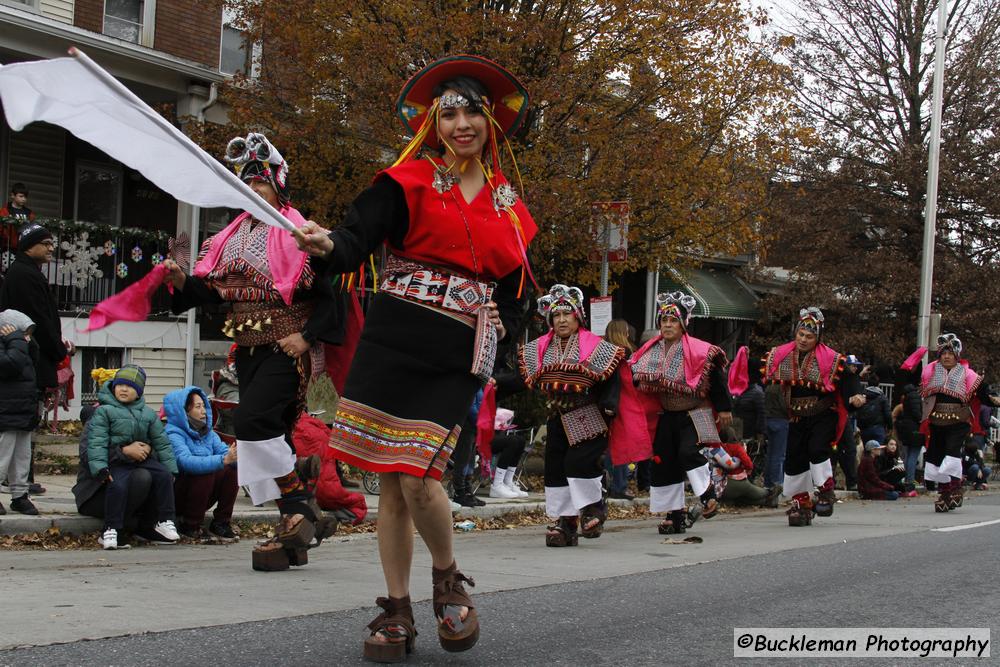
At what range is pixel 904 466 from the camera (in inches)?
696

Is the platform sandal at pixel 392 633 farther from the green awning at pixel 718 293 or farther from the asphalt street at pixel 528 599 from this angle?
the green awning at pixel 718 293

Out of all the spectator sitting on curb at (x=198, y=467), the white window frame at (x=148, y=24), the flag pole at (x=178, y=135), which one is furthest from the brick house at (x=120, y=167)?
the flag pole at (x=178, y=135)

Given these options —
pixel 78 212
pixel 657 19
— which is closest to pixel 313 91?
pixel 657 19

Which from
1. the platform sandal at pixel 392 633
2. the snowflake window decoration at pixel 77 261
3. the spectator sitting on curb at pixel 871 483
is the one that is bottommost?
the spectator sitting on curb at pixel 871 483

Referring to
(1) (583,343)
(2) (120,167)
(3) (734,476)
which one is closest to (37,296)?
(1) (583,343)

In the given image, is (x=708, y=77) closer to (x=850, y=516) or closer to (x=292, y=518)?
(x=850, y=516)

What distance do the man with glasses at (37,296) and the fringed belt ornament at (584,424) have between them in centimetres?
394

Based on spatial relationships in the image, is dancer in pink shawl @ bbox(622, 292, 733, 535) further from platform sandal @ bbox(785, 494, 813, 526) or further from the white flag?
the white flag

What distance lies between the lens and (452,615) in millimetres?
4379

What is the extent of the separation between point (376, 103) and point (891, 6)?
16084 mm

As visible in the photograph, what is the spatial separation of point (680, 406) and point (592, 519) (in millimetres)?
1524

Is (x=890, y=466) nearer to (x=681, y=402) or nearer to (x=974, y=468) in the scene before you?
(x=974, y=468)

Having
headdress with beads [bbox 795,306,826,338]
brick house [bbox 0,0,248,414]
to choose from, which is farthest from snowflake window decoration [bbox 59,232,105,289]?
headdress with beads [bbox 795,306,826,338]

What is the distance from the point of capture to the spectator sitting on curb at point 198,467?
8375mm
